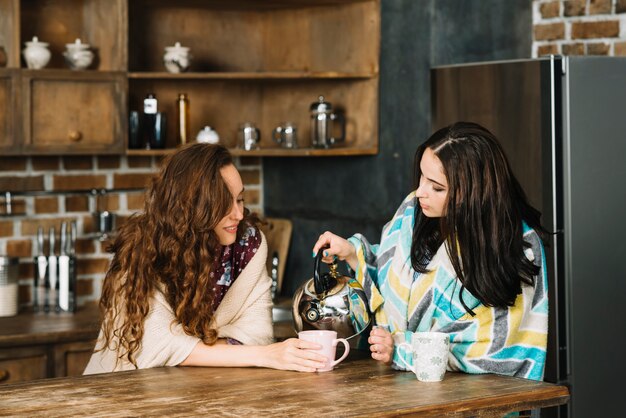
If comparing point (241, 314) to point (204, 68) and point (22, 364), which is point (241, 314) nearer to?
point (22, 364)

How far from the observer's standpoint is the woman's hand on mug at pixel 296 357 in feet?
7.97

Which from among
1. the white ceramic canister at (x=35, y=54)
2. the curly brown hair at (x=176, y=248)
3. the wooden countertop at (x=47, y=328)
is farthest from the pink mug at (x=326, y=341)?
the white ceramic canister at (x=35, y=54)

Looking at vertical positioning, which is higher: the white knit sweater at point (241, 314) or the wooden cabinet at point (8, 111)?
the wooden cabinet at point (8, 111)

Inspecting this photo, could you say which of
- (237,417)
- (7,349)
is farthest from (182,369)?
(7,349)

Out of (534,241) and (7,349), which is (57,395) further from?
(7,349)

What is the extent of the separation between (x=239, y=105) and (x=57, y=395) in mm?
2403

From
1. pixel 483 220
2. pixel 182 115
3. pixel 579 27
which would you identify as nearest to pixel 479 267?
pixel 483 220

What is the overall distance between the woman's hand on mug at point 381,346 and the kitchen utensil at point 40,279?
1.91m

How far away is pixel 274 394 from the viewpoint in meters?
2.21

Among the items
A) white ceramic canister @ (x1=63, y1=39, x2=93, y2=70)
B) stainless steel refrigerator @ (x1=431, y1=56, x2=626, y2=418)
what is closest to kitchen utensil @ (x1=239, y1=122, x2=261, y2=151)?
white ceramic canister @ (x1=63, y1=39, x2=93, y2=70)

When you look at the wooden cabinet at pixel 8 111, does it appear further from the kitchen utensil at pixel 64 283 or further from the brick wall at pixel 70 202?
the kitchen utensil at pixel 64 283

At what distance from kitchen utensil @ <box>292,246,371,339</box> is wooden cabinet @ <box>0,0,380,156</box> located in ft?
4.60

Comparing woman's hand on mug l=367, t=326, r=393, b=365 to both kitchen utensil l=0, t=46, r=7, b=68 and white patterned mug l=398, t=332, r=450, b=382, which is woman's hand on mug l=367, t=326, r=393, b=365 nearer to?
white patterned mug l=398, t=332, r=450, b=382

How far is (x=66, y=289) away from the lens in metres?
3.98
